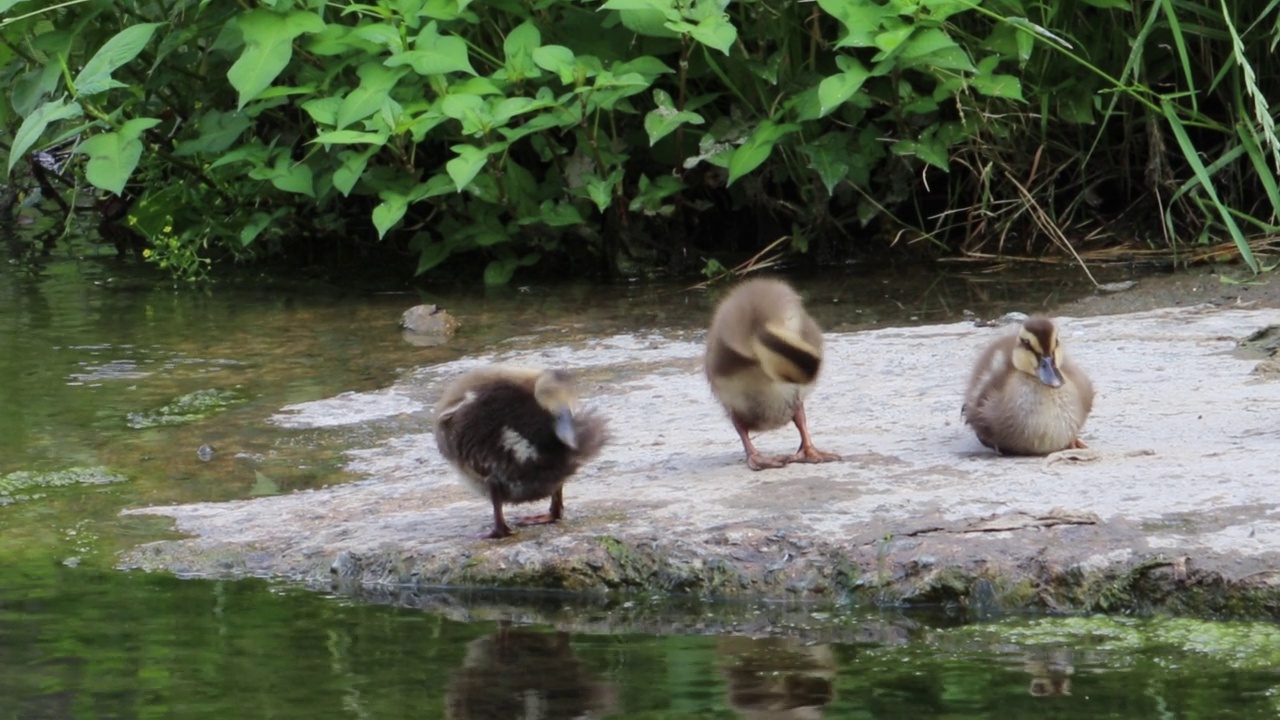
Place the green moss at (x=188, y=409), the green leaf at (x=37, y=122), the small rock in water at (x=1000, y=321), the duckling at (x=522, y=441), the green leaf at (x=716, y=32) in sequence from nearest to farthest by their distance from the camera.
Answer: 1. the duckling at (x=522, y=441)
2. the green moss at (x=188, y=409)
3. the small rock in water at (x=1000, y=321)
4. the green leaf at (x=716, y=32)
5. the green leaf at (x=37, y=122)

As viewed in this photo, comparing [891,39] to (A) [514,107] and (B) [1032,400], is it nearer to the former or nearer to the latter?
(A) [514,107]

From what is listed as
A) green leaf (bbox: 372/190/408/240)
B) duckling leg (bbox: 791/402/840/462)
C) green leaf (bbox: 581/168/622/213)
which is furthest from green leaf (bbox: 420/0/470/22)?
duckling leg (bbox: 791/402/840/462)

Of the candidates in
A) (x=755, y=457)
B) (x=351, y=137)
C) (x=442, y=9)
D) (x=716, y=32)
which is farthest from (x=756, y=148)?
(x=755, y=457)

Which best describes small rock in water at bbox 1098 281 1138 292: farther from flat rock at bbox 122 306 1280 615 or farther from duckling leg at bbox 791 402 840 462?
duckling leg at bbox 791 402 840 462

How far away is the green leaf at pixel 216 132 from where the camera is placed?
952 cm

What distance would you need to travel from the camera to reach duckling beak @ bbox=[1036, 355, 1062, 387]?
5.36 m

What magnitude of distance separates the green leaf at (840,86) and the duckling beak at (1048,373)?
2931 mm

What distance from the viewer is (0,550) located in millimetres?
5281

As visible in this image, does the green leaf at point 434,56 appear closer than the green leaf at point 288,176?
Yes

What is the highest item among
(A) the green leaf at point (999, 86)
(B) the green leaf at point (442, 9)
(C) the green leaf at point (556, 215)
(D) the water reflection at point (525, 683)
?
(B) the green leaf at point (442, 9)

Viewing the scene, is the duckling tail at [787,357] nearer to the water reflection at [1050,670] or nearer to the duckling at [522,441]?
the duckling at [522,441]

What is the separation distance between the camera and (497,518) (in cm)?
499

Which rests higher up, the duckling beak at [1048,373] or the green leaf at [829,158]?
the green leaf at [829,158]

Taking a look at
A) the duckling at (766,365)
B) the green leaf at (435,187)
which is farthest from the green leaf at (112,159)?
the duckling at (766,365)
